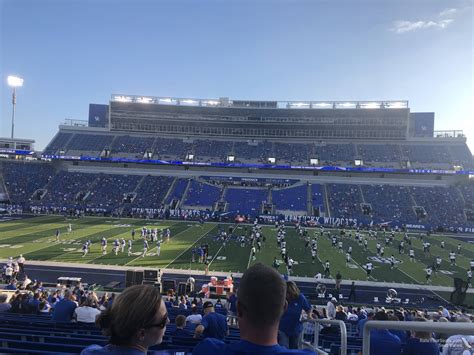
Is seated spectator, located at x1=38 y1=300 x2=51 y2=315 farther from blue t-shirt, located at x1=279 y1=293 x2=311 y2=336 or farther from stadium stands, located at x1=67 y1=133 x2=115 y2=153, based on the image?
stadium stands, located at x1=67 y1=133 x2=115 y2=153

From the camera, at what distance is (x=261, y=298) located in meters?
1.81

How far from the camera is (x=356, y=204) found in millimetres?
52875

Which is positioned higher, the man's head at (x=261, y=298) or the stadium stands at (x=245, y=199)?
the man's head at (x=261, y=298)

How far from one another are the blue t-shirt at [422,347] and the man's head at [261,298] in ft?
10.2

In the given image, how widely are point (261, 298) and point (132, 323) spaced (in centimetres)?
75

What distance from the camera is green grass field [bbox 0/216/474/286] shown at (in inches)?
872

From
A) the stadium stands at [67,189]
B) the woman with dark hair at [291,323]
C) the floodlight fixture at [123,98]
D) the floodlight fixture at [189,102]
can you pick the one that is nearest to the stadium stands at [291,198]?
the floodlight fixture at [189,102]

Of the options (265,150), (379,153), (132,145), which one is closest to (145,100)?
(132,145)

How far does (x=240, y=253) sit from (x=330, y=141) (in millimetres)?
48045

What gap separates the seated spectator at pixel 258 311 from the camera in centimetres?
174

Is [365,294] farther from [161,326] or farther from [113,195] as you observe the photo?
[113,195]

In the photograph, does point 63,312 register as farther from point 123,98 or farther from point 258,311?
point 123,98

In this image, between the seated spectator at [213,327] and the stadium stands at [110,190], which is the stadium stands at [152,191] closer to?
the stadium stands at [110,190]

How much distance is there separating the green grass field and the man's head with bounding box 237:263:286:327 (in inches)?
778
